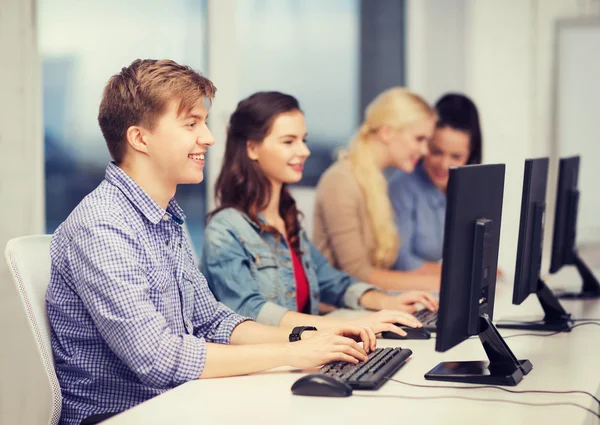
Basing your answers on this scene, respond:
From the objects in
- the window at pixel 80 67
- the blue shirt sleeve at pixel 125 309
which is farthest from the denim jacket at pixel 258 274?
the window at pixel 80 67

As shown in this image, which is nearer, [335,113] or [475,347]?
[475,347]

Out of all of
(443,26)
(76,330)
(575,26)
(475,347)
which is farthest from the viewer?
(443,26)

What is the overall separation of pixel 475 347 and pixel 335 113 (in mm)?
2782

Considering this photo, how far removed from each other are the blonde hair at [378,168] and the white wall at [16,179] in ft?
4.61

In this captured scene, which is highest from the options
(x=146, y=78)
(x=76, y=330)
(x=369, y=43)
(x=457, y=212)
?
(x=369, y=43)

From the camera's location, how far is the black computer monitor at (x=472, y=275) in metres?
1.47

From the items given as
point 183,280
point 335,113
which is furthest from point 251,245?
point 335,113

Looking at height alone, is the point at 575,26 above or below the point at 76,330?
above

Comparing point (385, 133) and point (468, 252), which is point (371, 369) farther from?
point (385, 133)

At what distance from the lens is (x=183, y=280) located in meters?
1.83

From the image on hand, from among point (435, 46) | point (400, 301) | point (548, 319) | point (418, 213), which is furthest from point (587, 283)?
point (435, 46)

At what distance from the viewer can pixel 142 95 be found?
1.73 metres

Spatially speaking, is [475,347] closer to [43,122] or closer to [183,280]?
[183,280]

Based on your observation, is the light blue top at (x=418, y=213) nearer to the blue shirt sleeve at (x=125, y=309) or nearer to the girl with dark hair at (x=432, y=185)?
the girl with dark hair at (x=432, y=185)
